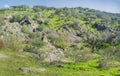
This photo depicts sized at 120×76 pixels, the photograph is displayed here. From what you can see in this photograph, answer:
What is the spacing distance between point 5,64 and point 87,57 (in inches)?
1439

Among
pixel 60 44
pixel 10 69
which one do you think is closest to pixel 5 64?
pixel 10 69

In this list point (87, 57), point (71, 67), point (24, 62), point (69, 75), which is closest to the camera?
point (69, 75)

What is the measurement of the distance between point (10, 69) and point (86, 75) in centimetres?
1693

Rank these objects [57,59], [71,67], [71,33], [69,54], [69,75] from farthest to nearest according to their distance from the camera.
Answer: [71,33] → [69,54] → [57,59] → [71,67] → [69,75]

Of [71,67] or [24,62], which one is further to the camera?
[71,67]

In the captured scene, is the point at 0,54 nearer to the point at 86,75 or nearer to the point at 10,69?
the point at 10,69

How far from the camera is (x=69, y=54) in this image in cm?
11306

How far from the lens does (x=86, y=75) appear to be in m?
71.7

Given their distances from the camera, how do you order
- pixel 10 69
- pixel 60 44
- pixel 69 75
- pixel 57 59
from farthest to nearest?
pixel 60 44 → pixel 57 59 → pixel 69 75 → pixel 10 69

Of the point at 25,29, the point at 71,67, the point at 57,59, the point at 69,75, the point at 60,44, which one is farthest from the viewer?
the point at 25,29

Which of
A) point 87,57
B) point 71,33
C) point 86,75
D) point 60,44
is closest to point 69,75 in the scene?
point 86,75

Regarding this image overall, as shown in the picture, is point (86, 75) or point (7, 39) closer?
point (86, 75)

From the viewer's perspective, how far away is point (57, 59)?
303ft

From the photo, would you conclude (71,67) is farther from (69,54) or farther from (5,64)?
(69,54)
